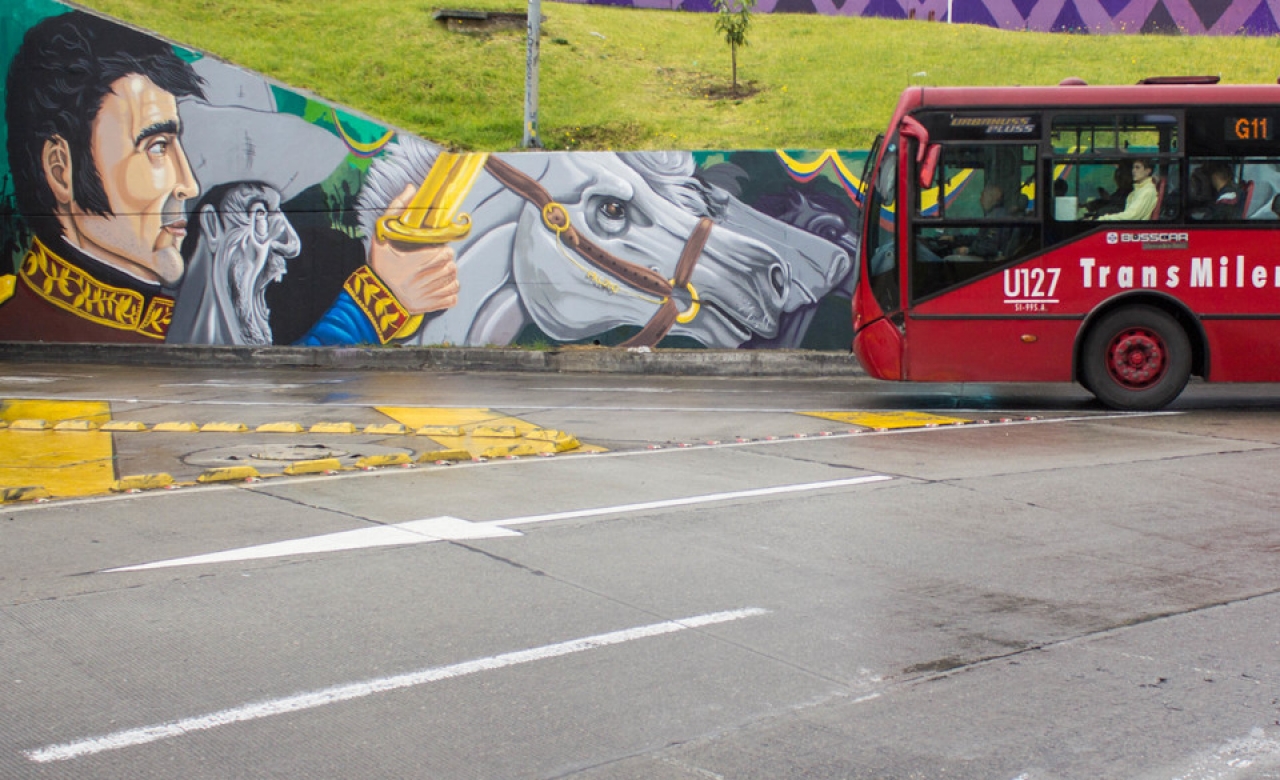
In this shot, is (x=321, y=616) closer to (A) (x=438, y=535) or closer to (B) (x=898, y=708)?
(A) (x=438, y=535)

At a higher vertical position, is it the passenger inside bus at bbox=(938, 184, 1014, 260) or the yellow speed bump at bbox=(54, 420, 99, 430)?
the passenger inside bus at bbox=(938, 184, 1014, 260)

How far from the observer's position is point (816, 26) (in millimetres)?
31547

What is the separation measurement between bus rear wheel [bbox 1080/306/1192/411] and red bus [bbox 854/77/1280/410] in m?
0.01

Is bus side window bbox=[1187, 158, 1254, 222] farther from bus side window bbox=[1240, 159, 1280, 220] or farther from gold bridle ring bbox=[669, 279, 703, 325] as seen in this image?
gold bridle ring bbox=[669, 279, 703, 325]

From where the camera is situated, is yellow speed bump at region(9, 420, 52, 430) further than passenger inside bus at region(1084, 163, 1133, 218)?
No

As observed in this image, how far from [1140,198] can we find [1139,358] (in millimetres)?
1591

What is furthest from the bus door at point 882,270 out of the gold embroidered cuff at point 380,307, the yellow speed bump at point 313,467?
the gold embroidered cuff at point 380,307

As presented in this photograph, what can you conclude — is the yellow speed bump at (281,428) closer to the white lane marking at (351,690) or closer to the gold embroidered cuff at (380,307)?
the white lane marking at (351,690)

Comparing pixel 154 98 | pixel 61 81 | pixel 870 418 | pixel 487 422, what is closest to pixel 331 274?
pixel 154 98

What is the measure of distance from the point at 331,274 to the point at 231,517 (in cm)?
1335

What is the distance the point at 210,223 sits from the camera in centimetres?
2070

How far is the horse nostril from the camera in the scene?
18234mm

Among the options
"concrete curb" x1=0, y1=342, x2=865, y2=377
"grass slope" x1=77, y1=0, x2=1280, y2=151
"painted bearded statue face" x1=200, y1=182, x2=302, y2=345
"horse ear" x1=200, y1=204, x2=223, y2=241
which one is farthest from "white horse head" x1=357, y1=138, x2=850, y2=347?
"horse ear" x1=200, y1=204, x2=223, y2=241

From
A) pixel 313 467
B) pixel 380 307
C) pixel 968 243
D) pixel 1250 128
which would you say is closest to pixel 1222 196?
pixel 1250 128
